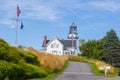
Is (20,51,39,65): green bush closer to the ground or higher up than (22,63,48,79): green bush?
higher up

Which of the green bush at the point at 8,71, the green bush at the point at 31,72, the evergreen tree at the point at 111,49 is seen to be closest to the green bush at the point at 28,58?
the green bush at the point at 31,72

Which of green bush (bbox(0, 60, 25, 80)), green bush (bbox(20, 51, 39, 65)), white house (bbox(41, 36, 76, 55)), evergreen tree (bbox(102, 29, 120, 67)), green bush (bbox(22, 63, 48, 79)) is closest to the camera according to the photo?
green bush (bbox(0, 60, 25, 80))

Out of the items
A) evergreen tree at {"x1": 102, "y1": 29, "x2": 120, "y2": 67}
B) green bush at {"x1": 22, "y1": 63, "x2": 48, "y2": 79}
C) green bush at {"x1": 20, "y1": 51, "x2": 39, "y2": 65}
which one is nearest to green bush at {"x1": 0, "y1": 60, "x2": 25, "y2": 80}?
green bush at {"x1": 22, "y1": 63, "x2": 48, "y2": 79}

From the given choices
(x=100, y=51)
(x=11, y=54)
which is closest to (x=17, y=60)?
(x=11, y=54)

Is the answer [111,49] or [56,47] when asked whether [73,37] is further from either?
[111,49]

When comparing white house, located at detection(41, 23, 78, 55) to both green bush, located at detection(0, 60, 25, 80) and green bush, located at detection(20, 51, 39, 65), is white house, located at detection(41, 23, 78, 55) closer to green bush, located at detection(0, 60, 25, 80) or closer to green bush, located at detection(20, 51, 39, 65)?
green bush, located at detection(20, 51, 39, 65)

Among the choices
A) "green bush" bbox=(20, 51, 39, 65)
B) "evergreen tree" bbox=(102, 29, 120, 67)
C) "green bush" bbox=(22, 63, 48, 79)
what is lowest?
"green bush" bbox=(22, 63, 48, 79)

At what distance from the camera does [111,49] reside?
96812mm

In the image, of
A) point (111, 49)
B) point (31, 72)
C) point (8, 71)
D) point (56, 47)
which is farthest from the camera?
point (56, 47)

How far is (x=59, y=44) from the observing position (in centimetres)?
13125

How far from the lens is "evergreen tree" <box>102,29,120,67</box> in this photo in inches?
3749

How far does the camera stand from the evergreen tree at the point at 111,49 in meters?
95.2

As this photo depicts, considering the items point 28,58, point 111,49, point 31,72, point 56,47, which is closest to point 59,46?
point 56,47

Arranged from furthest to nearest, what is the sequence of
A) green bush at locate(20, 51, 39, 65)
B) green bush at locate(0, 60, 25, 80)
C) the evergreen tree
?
1. the evergreen tree
2. green bush at locate(20, 51, 39, 65)
3. green bush at locate(0, 60, 25, 80)
